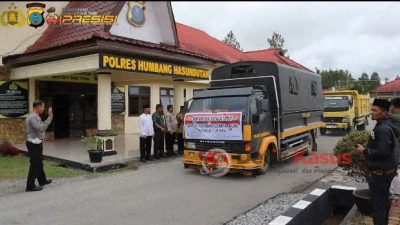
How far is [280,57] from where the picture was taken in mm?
32625

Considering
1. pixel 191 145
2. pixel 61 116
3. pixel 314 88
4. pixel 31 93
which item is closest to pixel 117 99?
pixel 61 116

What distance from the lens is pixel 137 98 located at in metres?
19.5

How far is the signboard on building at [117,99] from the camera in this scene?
58.7ft

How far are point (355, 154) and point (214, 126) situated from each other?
353cm

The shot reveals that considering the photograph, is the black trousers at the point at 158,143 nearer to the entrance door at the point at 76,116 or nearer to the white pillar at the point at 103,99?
the white pillar at the point at 103,99

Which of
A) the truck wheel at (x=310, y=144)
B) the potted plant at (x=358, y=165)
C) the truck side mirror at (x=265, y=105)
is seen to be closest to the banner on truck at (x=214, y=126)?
the truck side mirror at (x=265, y=105)

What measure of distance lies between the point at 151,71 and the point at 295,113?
196 inches

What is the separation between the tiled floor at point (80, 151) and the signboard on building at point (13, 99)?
134 centimetres

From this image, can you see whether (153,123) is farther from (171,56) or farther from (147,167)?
(171,56)

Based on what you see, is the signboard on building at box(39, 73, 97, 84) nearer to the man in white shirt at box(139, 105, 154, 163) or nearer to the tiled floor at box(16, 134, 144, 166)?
the tiled floor at box(16, 134, 144, 166)

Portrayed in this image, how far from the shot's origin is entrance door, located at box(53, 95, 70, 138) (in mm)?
16031

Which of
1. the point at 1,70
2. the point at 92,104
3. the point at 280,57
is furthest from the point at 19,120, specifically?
the point at 280,57

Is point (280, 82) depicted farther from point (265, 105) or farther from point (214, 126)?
point (214, 126)

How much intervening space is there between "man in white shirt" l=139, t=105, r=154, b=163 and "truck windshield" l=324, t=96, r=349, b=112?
40.2 feet
